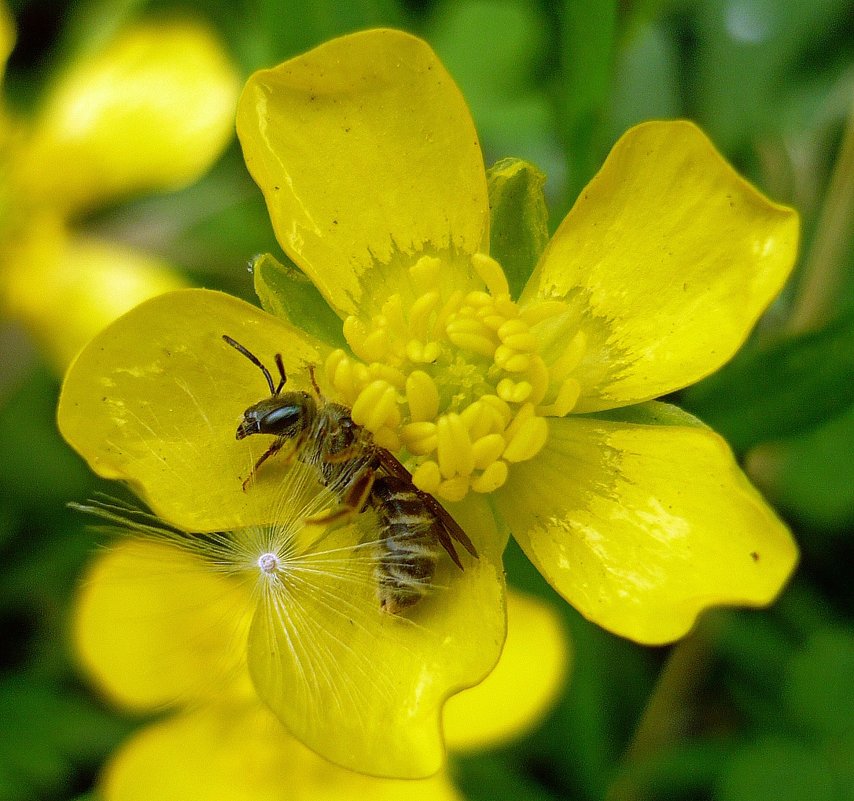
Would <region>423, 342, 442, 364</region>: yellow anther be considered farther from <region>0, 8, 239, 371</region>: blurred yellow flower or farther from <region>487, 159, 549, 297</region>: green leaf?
<region>0, 8, 239, 371</region>: blurred yellow flower

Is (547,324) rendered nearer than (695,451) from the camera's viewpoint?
No

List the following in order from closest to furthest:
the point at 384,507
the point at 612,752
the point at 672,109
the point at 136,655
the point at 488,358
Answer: the point at 384,507, the point at 488,358, the point at 136,655, the point at 612,752, the point at 672,109

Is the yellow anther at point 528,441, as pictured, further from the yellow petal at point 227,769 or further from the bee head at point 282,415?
the yellow petal at point 227,769

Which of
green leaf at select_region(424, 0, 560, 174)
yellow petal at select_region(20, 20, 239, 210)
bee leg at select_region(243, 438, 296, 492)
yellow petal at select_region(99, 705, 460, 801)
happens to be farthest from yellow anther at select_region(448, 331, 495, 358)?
yellow petal at select_region(20, 20, 239, 210)

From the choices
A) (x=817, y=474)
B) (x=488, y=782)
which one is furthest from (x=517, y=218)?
(x=488, y=782)

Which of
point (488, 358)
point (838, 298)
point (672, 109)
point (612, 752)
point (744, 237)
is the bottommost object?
point (612, 752)

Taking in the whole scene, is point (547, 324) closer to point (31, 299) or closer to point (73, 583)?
point (73, 583)

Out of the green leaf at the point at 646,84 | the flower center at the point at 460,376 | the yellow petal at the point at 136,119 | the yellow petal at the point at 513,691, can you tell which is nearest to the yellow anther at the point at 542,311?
the flower center at the point at 460,376

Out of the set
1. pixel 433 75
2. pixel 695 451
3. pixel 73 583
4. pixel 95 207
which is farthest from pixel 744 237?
pixel 95 207
